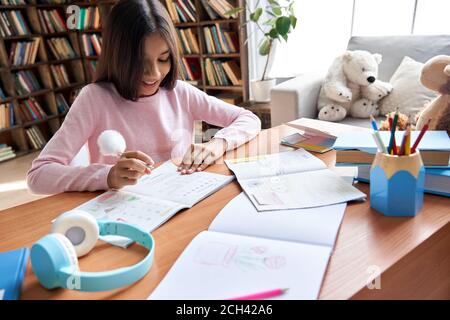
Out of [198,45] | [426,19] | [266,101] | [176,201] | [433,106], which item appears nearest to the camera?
[176,201]

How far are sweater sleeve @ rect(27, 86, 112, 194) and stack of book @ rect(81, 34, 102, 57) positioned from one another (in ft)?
9.11

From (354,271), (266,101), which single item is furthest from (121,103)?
(266,101)

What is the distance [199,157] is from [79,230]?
1.41 feet

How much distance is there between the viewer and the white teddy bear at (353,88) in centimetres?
233

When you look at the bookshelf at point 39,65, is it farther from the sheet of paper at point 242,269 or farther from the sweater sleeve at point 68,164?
the sheet of paper at point 242,269

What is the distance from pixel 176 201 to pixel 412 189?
443 mm

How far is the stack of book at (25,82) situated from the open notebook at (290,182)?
120 inches

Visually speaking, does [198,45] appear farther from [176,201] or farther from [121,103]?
[176,201]

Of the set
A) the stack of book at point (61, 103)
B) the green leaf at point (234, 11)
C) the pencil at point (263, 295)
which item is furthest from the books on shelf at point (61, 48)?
the pencil at point (263, 295)

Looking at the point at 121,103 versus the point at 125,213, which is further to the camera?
the point at 121,103

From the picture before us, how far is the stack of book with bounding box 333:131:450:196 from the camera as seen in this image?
30.4 inches

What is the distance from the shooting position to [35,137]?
3549 mm

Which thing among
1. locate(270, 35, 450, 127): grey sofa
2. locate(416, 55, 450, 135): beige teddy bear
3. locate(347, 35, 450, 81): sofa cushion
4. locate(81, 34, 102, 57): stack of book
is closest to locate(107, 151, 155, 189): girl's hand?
locate(416, 55, 450, 135): beige teddy bear
